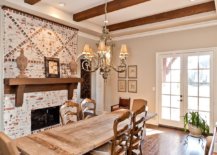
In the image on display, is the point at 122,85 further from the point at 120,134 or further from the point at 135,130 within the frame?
the point at 120,134

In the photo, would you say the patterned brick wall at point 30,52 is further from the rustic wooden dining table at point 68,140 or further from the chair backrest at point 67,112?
the rustic wooden dining table at point 68,140

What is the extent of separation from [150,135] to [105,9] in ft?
10.8

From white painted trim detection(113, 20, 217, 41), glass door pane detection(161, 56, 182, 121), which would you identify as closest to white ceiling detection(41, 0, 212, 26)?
white painted trim detection(113, 20, 217, 41)

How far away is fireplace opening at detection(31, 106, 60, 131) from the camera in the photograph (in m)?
3.95

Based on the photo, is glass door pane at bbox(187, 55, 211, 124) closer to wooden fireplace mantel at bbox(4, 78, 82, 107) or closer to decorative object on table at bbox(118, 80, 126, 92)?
decorative object on table at bbox(118, 80, 126, 92)

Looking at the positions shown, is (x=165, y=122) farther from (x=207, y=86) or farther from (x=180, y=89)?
(x=207, y=86)

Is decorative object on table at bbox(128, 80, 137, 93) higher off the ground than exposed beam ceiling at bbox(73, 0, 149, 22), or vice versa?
exposed beam ceiling at bbox(73, 0, 149, 22)

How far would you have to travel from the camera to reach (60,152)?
165 centimetres

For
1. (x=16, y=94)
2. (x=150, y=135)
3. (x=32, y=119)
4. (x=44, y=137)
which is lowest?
(x=150, y=135)

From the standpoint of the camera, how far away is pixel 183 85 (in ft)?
15.7

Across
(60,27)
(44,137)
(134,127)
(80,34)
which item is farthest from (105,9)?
(44,137)

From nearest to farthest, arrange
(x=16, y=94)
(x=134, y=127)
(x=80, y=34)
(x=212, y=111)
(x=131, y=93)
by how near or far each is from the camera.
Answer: (x=134, y=127) < (x=16, y=94) < (x=212, y=111) < (x=80, y=34) < (x=131, y=93)

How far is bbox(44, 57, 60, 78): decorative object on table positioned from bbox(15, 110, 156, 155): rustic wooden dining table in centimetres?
208

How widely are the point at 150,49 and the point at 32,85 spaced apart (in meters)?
3.67
